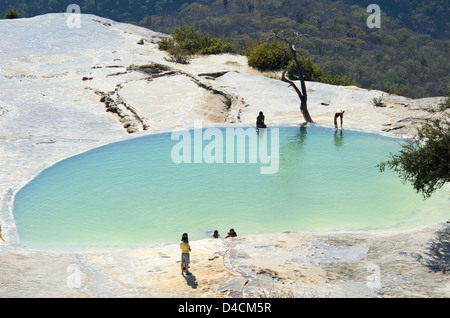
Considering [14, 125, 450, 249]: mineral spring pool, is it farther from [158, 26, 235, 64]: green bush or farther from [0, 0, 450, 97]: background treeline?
[0, 0, 450, 97]: background treeline

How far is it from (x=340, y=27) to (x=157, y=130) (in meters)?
81.2

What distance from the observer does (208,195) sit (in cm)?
1349

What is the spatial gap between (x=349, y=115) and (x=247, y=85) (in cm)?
500

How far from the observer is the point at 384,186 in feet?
46.0

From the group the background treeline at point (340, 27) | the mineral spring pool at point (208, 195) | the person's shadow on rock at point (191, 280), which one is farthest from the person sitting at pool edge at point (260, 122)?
the background treeline at point (340, 27)

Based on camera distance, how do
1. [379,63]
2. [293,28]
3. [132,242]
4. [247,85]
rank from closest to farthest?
[132,242], [247,85], [379,63], [293,28]

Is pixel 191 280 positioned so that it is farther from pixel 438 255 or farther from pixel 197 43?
pixel 197 43

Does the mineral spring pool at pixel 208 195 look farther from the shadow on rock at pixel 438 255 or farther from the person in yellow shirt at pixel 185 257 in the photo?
the person in yellow shirt at pixel 185 257

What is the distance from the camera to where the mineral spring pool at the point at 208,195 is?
39.0 feet

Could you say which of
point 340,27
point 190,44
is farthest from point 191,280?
point 340,27

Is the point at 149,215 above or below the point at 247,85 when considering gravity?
below

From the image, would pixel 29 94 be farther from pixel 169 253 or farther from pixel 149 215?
pixel 169 253
